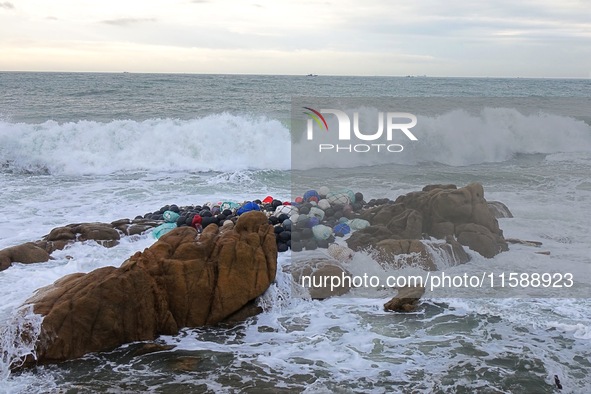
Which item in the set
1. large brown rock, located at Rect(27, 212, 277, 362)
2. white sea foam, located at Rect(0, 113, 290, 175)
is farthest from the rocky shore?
white sea foam, located at Rect(0, 113, 290, 175)

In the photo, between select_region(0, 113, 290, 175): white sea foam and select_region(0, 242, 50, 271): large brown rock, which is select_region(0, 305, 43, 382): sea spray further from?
select_region(0, 113, 290, 175): white sea foam

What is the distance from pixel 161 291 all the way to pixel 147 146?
1653 centimetres

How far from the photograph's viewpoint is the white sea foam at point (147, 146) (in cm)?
2217

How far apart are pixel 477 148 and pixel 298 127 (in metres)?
8.46

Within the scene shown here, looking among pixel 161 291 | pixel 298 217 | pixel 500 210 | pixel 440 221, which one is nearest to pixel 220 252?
pixel 161 291

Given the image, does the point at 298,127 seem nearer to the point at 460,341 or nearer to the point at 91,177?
the point at 91,177

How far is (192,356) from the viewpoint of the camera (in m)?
7.50

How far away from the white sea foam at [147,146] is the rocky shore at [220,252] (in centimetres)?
905

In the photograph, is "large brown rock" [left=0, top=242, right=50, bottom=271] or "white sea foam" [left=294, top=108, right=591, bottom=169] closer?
"large brown rock" [left=0, top=242, right=50, bottom=271]

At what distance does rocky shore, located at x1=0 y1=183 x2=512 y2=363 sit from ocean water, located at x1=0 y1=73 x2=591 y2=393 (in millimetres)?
287

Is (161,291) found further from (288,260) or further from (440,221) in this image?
(440,221)

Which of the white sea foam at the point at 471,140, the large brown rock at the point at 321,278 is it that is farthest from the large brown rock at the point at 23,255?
the white sea foam at the point at 471,140

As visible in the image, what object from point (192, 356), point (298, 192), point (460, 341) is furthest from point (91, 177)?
point (460, 341)

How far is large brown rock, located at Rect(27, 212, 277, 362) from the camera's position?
299 inches
